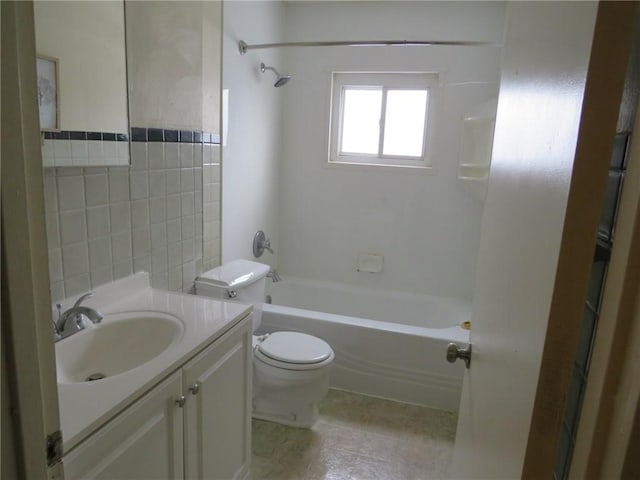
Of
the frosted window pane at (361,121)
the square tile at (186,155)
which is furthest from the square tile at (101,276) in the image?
the frosted window pane at (361,121)

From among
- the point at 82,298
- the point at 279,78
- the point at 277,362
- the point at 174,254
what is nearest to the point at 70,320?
the point at 82,298

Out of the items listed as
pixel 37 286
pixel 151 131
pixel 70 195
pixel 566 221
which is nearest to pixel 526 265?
pixel 566 221

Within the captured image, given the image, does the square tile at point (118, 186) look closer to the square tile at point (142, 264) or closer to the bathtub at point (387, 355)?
the square tile at point (142, 264)

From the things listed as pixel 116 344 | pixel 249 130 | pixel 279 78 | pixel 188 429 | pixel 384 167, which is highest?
pixel 279 78

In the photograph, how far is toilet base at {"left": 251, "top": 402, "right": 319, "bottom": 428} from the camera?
2264 millimetres

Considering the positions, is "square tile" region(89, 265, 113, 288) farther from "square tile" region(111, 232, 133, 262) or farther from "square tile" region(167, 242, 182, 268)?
"square tile" region(167, 242, 182, 268)

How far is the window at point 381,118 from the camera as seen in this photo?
3.12 metres

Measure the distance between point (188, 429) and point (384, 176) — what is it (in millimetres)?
2323

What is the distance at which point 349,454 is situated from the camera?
6.83 feet

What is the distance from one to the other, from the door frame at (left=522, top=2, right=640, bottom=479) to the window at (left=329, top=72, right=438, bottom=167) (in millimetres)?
2788

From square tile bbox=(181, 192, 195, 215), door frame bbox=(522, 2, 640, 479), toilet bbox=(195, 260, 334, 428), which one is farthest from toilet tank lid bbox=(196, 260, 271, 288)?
door frame bbox=(522, 2, 640, 479)

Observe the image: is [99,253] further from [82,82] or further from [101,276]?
[82,82]

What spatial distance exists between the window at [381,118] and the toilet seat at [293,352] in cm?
156

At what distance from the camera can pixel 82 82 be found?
1.42 meters
